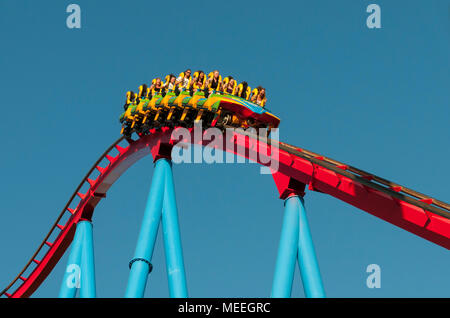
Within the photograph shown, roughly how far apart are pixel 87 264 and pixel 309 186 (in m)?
3.94

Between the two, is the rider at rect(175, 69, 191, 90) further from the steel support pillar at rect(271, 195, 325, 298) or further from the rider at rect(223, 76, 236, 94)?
the steel support pillar at rect(271, 195, 325, 298)

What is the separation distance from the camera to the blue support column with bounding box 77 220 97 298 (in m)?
10.5

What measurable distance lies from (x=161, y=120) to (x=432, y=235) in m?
4.95

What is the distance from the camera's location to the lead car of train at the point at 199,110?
1045 centimetres

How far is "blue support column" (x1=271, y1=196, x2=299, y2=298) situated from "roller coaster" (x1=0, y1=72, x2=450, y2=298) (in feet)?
0.04

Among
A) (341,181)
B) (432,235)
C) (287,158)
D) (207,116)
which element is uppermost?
(207,116)

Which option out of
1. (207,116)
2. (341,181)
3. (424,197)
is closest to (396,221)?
(424,197)

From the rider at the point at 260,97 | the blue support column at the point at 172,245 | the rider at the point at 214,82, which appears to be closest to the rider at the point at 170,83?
the rider at the point at 214,82

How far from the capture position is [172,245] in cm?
925

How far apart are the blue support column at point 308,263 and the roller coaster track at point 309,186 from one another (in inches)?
18.9
